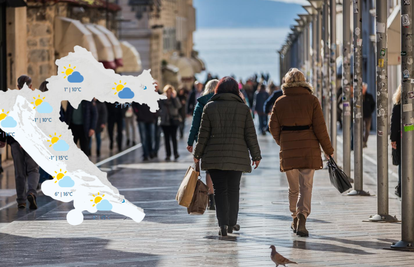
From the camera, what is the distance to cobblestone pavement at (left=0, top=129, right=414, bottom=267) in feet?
29.4

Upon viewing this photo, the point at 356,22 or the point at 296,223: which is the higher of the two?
the point at 356,22

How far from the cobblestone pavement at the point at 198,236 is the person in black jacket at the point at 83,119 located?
14.4 ft

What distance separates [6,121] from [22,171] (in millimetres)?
887

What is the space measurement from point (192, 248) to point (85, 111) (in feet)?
33.9

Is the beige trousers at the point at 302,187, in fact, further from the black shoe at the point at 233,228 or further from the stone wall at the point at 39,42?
the stone wall at the point at 39,42

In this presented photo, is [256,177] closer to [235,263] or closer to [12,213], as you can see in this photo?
[12,213]

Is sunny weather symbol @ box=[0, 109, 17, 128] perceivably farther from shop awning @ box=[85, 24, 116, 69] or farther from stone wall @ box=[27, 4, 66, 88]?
shop awning @ box=[85, 24, 116, 69]

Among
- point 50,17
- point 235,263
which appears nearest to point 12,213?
point 235,263

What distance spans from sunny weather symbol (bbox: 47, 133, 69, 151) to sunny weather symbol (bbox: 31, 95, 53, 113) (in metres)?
0.49

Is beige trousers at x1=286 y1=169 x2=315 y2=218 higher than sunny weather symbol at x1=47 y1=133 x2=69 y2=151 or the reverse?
the reverse

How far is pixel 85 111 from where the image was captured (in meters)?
19.5

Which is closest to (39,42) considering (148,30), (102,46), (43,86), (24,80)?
(102,46)

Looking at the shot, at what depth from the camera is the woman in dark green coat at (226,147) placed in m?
10.2
